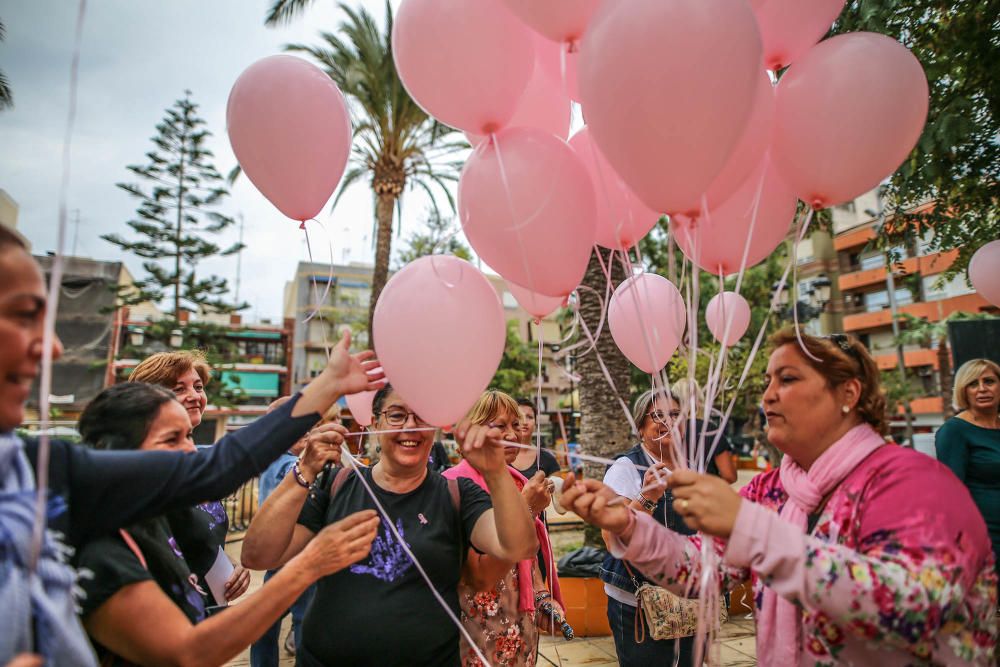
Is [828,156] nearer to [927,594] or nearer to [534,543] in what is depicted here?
[927,594]

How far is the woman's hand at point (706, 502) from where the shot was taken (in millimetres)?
1321

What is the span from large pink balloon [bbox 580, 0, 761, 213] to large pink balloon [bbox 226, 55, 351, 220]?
3.64 ft

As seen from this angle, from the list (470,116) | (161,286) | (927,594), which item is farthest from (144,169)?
(927,594)

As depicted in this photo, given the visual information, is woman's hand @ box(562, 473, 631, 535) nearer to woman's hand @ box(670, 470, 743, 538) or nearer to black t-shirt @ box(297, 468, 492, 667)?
woman's hand @ box(670, 470, 743, 538)

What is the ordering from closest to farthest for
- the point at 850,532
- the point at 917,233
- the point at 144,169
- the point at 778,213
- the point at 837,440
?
the point at 850,532
the point at 837,440
the point at 778,213
the point at 917,233
the point at 144,169

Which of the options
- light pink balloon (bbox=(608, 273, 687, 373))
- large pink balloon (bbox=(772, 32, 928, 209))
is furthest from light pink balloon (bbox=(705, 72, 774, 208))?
light pink balloon (bbox=(608, 273, 687, 373))

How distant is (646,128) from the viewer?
1.51 meters

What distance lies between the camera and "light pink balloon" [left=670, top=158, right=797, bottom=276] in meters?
2.16

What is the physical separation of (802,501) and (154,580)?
1757 mm

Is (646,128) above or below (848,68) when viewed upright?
below

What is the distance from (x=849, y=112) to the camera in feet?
5.97

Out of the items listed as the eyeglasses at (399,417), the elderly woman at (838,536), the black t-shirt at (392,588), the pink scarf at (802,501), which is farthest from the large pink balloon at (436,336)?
the pink scarf at (802,501)

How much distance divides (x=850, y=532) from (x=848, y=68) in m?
1.45

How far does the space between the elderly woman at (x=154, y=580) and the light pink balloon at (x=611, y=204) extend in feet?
5.02
